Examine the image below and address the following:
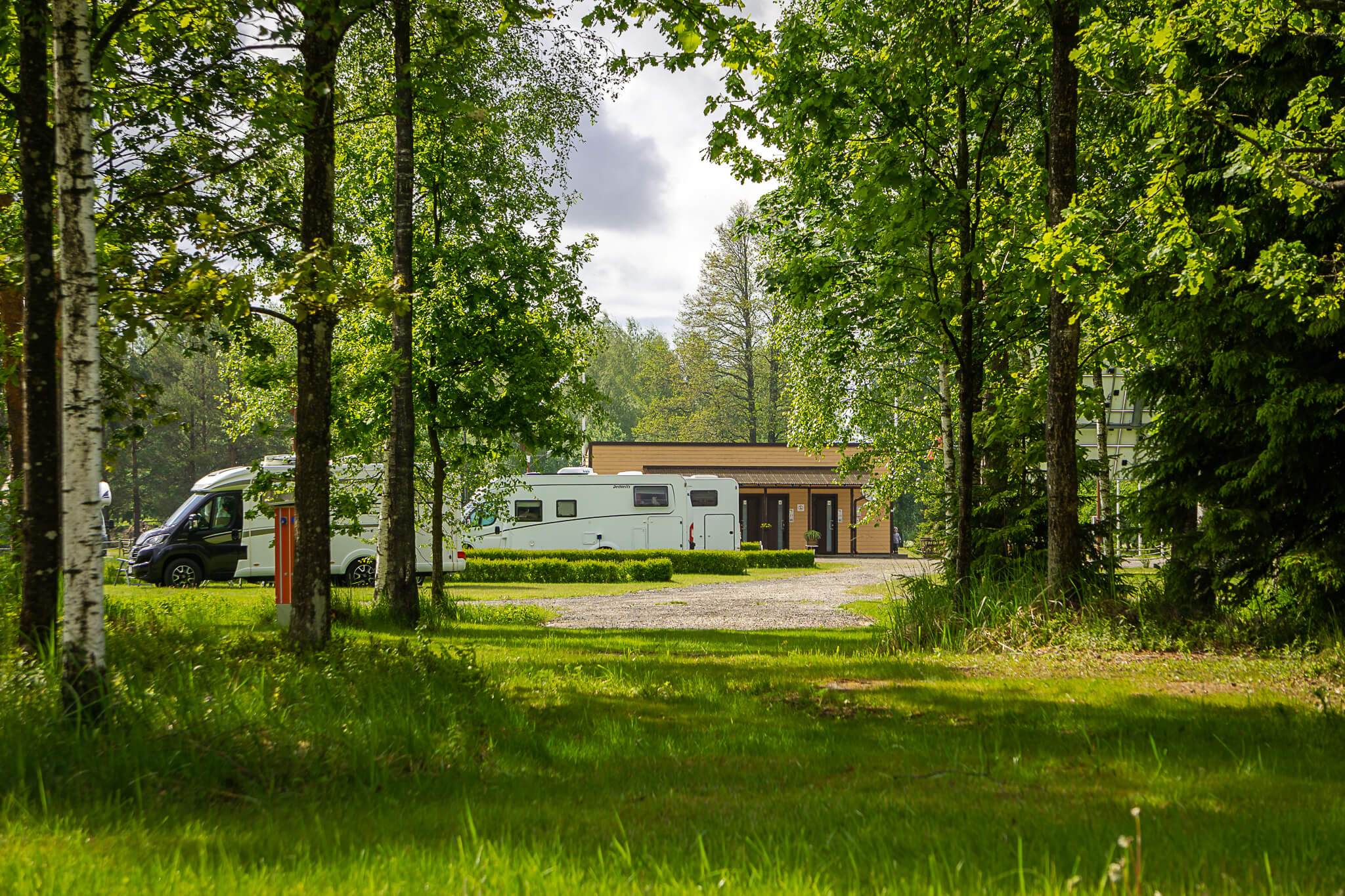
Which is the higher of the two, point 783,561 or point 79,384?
point 79,384

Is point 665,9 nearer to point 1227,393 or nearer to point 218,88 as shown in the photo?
point 218,88

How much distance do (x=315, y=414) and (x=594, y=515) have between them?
20571mm

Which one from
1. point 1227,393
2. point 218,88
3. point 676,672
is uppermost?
point 218,88

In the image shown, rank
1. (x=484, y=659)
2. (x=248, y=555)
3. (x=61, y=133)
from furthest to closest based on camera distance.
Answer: (x=248, y=555), (x=484, y=659), (x=61, y=133)

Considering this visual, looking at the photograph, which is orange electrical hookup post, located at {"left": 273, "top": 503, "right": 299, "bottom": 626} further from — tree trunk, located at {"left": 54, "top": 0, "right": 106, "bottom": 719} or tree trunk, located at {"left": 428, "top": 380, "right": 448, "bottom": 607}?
tree trunk, located at {"left": 54, "top": 0, "right": 106, "bottom": 719}

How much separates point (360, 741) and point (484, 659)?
3.47m

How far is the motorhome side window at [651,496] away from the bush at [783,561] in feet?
10.9

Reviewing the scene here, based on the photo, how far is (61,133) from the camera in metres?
4.39

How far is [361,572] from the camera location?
19.3m

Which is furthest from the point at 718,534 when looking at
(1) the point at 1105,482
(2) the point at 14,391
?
(2) the point at 14,391

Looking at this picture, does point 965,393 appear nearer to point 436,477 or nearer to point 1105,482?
point 1105,482

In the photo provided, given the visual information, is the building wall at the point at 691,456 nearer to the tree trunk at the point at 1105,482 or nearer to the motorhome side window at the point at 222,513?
the motorhome side window at the point at 222,513

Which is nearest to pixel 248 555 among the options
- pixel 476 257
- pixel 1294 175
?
pixel 476 257

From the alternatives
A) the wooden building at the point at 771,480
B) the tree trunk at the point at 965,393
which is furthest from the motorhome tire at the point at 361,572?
the wooden building at the point at 771,480
